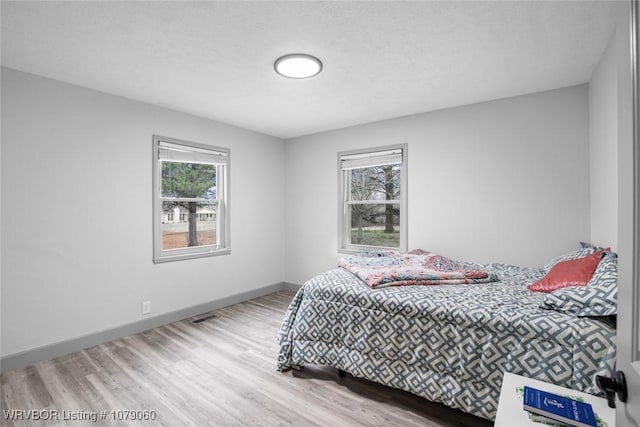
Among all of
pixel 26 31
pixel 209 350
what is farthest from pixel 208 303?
pixel 26 31

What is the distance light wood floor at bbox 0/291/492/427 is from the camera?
6.28ft

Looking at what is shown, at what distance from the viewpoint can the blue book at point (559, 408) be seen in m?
1.11

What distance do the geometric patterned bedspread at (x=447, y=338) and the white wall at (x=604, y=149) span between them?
0.65 m

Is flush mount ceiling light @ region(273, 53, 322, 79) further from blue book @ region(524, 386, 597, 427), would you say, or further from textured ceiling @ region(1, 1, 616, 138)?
blue book @ region(524, 386, 597, 427)

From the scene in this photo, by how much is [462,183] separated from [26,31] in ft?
12.8

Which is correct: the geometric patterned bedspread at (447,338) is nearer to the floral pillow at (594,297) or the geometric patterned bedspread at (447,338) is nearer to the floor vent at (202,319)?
the floral pillow at (594,297)

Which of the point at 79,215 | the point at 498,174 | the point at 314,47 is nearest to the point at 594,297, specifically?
the point at 498,174

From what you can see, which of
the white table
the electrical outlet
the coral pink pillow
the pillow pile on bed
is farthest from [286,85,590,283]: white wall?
the electrical outlet

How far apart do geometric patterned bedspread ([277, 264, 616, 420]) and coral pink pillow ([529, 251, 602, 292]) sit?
4.7 inches

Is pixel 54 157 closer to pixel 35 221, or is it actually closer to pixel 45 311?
pixel 35 221

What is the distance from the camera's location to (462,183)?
11.3 feet

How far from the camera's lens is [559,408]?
1.17m

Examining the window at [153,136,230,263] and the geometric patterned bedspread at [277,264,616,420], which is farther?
the window at [153,136,230,263]

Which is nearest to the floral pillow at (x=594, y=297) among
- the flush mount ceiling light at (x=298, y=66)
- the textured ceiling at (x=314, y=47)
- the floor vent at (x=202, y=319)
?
the textured ceiling at (x=314, y=47)
